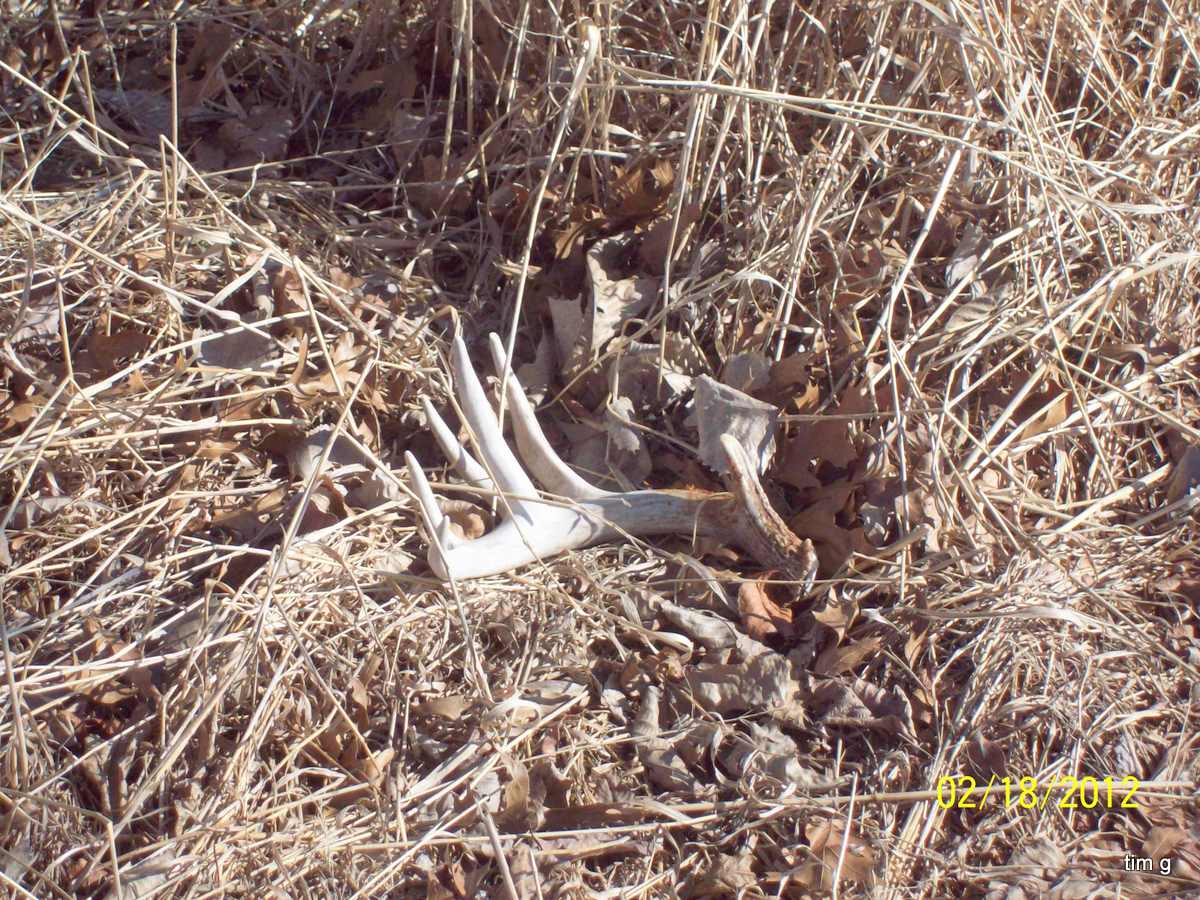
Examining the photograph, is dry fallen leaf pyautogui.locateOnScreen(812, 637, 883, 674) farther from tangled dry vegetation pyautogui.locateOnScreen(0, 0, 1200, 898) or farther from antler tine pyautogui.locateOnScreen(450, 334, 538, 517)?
antler tine pyautogui.locateOnScreen(450, 334, 538, 517)

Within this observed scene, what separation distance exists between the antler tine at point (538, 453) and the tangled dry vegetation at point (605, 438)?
0.47 ft

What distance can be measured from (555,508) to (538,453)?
13 cm

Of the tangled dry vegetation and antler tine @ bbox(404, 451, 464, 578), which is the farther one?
antler tine @ bbox(404, 451, 464, 578)

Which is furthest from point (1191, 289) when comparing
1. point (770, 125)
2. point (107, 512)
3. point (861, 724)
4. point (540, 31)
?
point (107, 512)

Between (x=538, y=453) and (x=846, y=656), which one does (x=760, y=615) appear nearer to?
(x=846, y=656)

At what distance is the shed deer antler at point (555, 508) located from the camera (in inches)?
77.2

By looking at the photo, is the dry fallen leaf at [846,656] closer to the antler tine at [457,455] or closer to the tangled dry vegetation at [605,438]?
the tangled dry vegetation at [605,438]

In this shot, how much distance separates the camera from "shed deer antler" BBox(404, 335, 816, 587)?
1.96m

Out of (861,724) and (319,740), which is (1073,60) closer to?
(861,724)

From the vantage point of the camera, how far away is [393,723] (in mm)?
1809

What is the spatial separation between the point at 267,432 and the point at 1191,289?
88.9 inches
